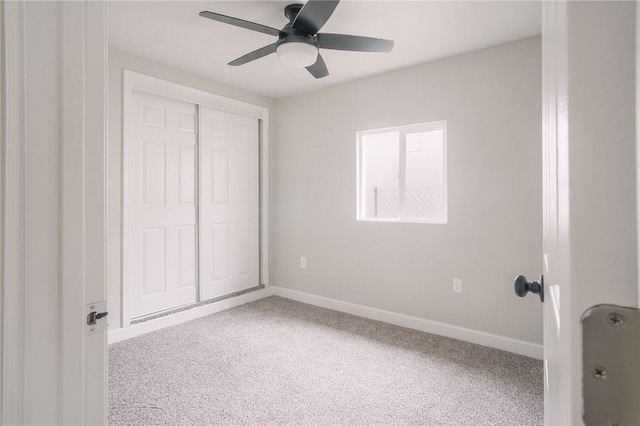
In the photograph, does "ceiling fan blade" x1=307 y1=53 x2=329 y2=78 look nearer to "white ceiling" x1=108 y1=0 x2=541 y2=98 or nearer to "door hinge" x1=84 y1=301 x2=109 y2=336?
"white ceiling" x1=108 y1=0 x2=541 y2=98

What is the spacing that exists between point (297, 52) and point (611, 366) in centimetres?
216

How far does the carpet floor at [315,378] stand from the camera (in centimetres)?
187

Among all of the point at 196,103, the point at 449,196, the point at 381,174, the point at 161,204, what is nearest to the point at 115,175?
the point at 161,204

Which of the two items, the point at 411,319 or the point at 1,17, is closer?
the point at 1,17

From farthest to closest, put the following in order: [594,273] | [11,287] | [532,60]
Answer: [532,60] < [11,287] < [594,273]

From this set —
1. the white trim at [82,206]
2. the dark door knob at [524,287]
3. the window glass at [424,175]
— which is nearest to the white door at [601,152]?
the dark door knob at [524,287]

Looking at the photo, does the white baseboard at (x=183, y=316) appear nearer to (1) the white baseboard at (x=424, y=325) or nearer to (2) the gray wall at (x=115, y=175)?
(2) the gray wall at (x=115, y=175)

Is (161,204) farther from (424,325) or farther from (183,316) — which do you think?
(424,325)

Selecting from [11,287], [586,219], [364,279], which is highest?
[586,219]

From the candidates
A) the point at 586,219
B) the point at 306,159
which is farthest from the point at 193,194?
the point at 586,219

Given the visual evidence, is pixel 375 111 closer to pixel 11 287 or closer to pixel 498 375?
pixel 498 375

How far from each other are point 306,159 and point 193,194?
4.29 feet

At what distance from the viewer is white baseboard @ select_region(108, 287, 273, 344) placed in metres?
2.85

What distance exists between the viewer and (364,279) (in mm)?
3488
